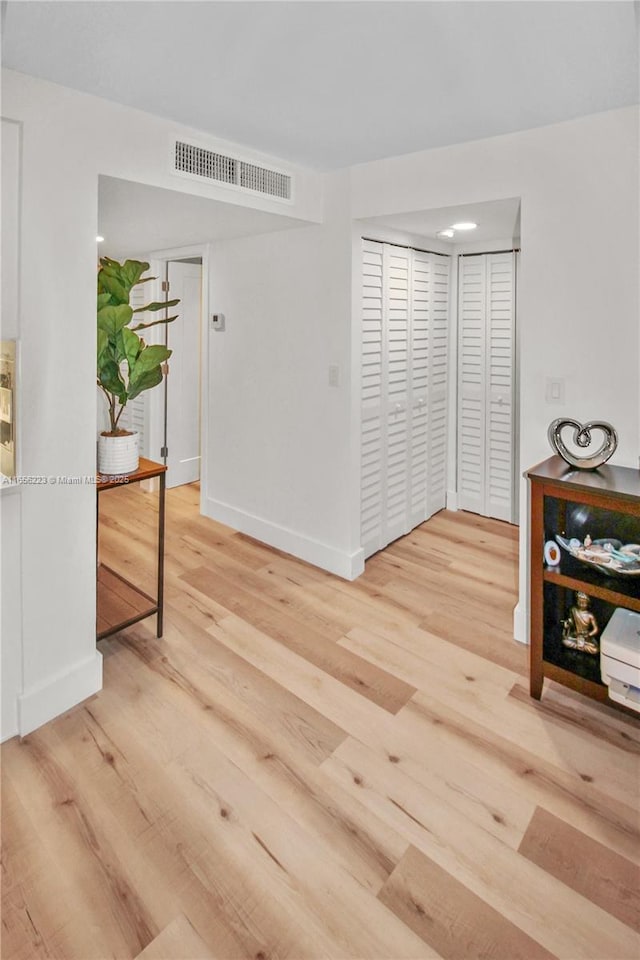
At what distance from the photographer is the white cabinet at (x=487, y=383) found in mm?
3922

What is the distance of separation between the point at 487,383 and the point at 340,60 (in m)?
2.69

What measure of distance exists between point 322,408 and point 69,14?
81.4 inches

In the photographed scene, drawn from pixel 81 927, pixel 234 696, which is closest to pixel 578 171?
pixel 234 696

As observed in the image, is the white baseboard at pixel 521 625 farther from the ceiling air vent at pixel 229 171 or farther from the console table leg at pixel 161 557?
the ceiling air vent at pixel 229 171

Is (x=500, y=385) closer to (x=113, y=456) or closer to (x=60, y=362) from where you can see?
A: (x=113, y=456)

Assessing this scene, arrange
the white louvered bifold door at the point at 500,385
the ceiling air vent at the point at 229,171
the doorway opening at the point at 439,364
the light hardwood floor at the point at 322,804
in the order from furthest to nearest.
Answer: the white louvered bifold door at the point at 500,385 → the doorway opening at the point at 439,364 → the ceiling air vent at the point at 229,171 → the light hardwood floor at the point at 322,804

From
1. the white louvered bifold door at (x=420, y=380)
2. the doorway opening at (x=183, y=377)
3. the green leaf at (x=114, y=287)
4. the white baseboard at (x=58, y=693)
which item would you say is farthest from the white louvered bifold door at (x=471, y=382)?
the white baseboard at (x=58, y=693)

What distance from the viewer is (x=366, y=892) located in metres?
1.42

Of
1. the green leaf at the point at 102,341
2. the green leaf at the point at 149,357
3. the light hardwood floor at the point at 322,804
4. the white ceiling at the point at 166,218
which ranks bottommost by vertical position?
the light hardwood floor at the point at 322,804

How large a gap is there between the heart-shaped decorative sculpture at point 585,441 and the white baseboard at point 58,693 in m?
2.02

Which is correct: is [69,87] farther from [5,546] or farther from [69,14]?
[5,546]

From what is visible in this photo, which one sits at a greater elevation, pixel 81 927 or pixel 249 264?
pixel 249 264

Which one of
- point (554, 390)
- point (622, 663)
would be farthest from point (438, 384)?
point (622, 663)

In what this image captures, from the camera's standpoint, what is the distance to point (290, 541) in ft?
11.7
